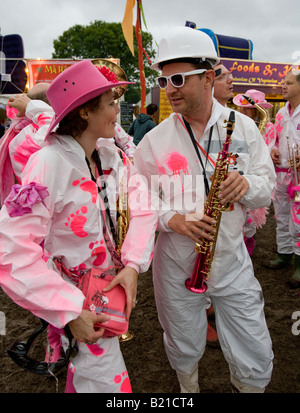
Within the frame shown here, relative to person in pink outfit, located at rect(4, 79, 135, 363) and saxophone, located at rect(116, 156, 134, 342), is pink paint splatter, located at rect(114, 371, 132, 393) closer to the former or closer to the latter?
saxophone, located at rect(116, 156, 134, 342)

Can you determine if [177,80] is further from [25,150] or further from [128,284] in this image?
[25,150]

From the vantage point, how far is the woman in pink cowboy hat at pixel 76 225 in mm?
1360

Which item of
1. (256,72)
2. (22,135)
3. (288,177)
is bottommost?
(288,177)

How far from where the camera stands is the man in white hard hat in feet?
6.70

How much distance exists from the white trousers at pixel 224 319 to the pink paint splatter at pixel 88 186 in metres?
0.82

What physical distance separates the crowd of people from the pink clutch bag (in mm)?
29

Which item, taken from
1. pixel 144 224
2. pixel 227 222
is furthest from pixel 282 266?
pixel 144 224

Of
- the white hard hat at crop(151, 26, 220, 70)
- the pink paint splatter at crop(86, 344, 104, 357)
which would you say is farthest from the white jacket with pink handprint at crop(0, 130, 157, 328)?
the white hard hat at crop(151, 26, 220, 70)

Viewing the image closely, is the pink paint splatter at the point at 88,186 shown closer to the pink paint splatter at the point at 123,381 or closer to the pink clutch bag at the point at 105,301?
the pink clutch bag at the point at 105,301

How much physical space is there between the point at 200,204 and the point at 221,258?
38 cm

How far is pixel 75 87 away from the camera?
5.32 ft

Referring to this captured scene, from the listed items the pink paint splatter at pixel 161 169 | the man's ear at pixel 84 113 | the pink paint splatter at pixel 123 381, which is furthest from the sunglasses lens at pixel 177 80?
the pink paint splatter at pixel 123 381

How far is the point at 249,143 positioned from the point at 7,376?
9.61 ft

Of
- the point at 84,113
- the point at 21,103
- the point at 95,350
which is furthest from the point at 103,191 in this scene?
the point at 21,103
